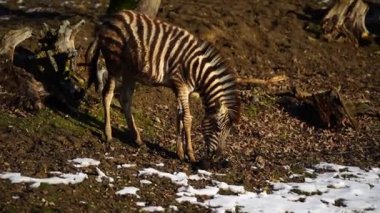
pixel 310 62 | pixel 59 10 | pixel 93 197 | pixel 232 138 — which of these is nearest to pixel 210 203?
pixel 93 197

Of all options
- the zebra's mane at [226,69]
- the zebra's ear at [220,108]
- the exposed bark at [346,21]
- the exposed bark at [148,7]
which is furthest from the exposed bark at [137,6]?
the exposed bark at [346,21]

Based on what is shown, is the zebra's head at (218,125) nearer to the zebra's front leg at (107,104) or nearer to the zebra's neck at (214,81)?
the zebra's neck at (214,81)

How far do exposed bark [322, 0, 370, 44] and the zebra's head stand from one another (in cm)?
879

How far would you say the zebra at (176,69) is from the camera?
33.3 feet

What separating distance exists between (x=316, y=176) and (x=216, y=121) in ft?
5.99

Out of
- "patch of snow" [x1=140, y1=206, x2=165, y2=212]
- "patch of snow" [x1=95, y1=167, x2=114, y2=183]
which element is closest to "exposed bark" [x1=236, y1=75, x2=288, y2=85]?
"patch of snow" [x1=95, y1=167, x2=114, y2=183]

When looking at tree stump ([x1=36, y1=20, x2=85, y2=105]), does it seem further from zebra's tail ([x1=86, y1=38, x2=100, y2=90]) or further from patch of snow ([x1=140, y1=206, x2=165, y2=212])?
patch of snow ([x1=140, y1=206, x2=165, y2=212])

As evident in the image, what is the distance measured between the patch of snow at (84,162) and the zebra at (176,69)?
1.21 m

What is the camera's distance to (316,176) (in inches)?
398

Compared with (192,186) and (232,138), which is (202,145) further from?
(192,186)

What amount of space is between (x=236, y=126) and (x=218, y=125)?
2.31 meters

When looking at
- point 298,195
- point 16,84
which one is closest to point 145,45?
point 16,84

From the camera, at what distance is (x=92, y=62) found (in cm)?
1131

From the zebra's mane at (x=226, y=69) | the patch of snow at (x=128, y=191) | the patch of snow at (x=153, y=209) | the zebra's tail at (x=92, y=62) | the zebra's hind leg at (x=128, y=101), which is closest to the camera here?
the patch of snow at (x=153, y=209)
